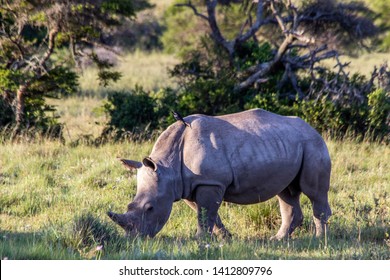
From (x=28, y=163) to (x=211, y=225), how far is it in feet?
15.0

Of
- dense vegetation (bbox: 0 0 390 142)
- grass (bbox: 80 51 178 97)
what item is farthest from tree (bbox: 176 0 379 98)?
grass (bbox: 80 51 178 97)

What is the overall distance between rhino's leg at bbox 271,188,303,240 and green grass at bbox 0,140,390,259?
13 cm

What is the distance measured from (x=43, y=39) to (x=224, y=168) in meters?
6.95

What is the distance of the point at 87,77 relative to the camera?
24641 mm

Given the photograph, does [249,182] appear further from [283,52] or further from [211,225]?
[283,52]

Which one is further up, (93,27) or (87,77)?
(93,27)

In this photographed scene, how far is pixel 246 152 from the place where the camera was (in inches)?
292

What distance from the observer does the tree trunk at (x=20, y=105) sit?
13.2 metres

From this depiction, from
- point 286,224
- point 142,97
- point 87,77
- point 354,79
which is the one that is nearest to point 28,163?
point 142,97

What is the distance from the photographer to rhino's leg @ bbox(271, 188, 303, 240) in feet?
26.4

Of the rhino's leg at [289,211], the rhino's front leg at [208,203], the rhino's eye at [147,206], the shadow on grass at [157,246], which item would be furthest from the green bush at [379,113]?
the rhino's eye at [147,206]

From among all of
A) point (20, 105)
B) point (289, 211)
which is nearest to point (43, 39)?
point (20, 105)

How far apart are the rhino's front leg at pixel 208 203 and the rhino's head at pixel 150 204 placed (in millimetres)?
284

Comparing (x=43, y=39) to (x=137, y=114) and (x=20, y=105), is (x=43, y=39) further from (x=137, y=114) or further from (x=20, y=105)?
(x=137, y=114)
